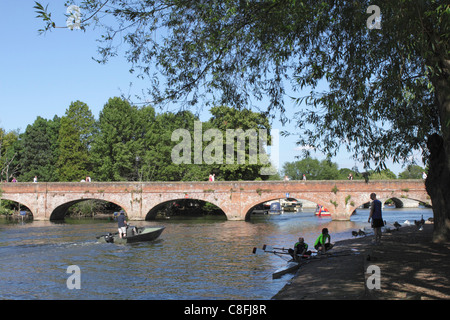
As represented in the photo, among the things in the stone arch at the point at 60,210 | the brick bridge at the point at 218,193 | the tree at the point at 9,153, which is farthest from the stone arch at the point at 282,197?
the tree at the point at 9,153

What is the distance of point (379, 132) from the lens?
39.2 feet

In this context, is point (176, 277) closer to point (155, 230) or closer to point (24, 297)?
point (24, 297)

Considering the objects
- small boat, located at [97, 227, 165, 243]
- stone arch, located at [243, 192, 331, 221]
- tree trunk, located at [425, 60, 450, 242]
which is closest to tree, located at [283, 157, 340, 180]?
stone arch, located at [243, 192, 331, 221]

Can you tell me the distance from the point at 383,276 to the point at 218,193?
30452 millimetres

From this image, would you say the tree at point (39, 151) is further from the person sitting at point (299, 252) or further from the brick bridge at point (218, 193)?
the person sitting at point (299, 252)

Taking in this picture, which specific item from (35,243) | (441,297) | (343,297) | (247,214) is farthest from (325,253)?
(247,214)

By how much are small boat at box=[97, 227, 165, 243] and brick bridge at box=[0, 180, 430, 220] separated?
1525 cm

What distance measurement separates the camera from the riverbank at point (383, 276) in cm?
794

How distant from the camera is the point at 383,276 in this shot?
920 centimetres

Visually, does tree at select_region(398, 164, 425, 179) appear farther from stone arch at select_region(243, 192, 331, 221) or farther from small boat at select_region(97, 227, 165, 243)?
small boat at select_region(97, 227, 165, 243)

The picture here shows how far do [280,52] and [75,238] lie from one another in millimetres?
19621

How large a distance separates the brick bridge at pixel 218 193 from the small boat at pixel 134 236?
15.3 meters

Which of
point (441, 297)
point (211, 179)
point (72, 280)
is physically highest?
point (211, 179)

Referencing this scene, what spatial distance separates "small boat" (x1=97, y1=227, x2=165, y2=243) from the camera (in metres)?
22.5
